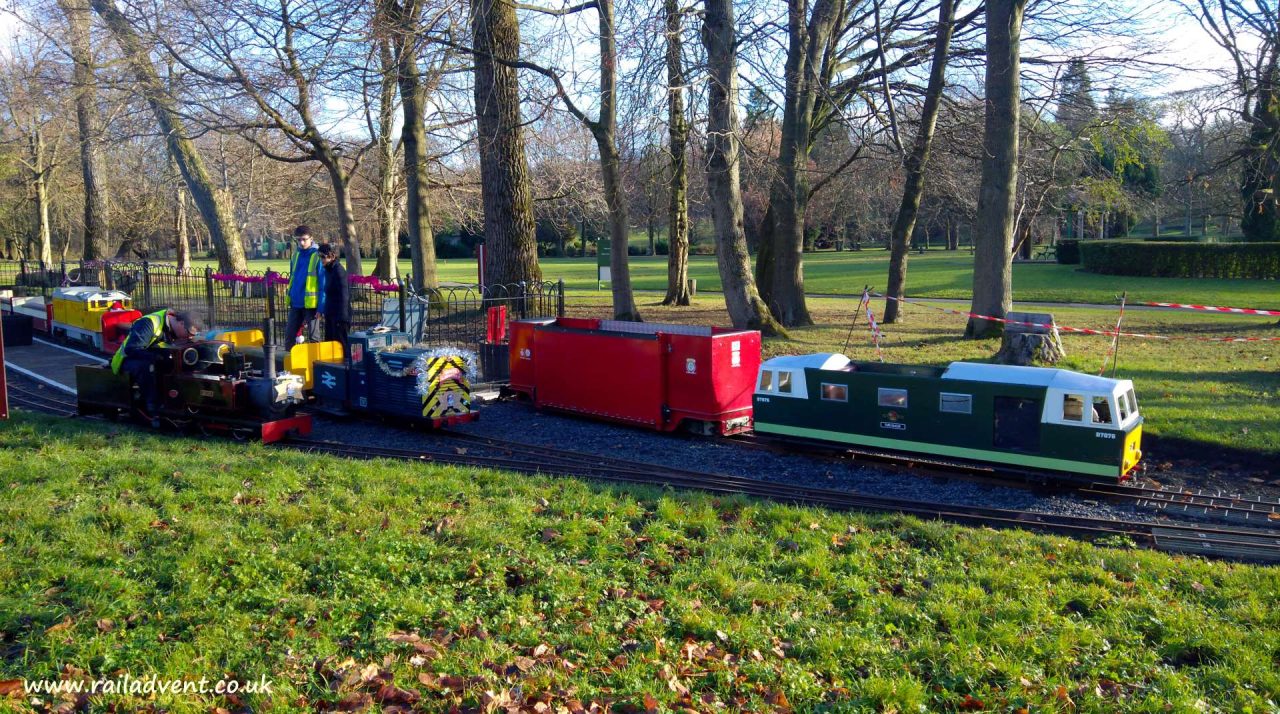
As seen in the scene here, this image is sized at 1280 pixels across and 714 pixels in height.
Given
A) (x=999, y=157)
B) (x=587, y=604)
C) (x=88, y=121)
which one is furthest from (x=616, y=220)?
(x=88, y=121)

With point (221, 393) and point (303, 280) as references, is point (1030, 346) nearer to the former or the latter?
point (303, 280)

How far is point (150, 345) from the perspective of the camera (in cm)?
1238

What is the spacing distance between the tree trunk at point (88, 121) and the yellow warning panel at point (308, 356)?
14.1 metres

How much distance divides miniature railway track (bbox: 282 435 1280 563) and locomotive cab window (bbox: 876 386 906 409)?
192 centimetres

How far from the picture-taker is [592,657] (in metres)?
5.59

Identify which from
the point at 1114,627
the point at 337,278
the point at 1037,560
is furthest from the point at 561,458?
the point at 1114,627

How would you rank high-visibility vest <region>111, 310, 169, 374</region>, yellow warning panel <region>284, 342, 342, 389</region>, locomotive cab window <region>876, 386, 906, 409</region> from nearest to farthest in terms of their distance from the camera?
locomotive cab window <region>876, 386, 906, 409</region>
high-visibility vest <region>111, 310, 169, 374</region>
yellow warning panel <region>284, 342, 342, 389</region>

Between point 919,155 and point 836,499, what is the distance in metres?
15.9

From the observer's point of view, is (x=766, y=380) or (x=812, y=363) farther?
(x=766, y=380)

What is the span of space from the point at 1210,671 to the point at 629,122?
43.7 ft

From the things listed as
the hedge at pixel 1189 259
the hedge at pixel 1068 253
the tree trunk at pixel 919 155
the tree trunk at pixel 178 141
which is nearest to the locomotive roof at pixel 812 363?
the tree trunk at pixel 919 155

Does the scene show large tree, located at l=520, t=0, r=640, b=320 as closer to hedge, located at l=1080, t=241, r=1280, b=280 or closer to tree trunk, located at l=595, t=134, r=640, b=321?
tree trunk, located at l=595, t=134, r=640, b=321

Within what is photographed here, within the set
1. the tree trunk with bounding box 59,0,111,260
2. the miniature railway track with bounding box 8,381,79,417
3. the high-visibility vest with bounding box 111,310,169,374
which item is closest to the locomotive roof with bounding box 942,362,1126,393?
the high-visibility vest with bounding box 111,310,169,374

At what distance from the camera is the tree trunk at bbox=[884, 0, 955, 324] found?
2245 cm
